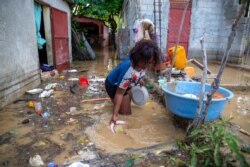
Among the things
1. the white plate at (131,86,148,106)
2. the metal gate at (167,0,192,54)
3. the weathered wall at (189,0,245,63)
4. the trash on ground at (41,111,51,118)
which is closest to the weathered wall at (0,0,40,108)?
the trash on ground at (41,111,51,118)

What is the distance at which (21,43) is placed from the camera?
162 inches

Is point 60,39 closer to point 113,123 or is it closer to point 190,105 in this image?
point 113,123

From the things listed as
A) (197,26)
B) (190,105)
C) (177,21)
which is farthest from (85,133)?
(197,26)

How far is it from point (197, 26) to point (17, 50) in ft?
24.2

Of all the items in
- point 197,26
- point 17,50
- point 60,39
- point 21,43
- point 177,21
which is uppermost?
point 177,21

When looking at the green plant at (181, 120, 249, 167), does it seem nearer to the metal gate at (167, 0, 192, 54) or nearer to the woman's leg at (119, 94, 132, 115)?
the woman's leg at (119, 94, 132, 115)

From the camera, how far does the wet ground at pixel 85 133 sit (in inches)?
82.9

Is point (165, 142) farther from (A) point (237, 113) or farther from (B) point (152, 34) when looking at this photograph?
(B) point (152, 34)

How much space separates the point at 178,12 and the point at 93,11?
15.6 ft

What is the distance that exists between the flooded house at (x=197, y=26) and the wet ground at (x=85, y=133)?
5281 mm

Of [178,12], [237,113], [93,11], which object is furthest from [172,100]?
[93,11]

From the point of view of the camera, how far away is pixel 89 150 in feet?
7.29

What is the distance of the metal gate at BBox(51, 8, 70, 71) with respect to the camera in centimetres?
637

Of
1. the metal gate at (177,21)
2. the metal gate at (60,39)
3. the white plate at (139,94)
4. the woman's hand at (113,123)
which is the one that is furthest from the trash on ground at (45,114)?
A: the metal gate at (177,21)
